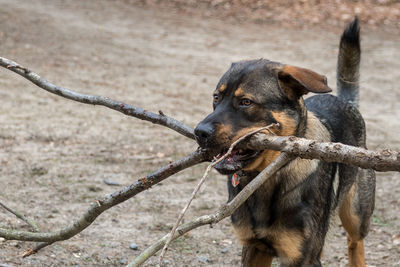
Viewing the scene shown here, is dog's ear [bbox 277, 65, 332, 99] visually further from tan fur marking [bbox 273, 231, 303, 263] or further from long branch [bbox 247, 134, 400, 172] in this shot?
tan fur marking [bbox 273, 231, 303, 263]

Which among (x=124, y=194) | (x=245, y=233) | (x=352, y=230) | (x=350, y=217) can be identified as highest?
(x=124, y=194)

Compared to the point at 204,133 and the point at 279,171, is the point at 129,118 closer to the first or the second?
the point at 279,171

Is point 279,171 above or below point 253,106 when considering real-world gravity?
below

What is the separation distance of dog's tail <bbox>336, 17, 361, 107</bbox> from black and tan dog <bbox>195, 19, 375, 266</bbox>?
1.43 metres

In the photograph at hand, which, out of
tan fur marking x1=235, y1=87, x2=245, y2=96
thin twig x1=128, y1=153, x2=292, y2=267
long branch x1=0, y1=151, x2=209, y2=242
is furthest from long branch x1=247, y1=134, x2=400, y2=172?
tan fur marking x1=235, y1=87, x2=245, y2=96

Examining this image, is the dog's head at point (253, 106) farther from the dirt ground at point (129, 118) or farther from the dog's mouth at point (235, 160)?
the dirt ground at point (129, 118)

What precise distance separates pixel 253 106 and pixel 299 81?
36cm

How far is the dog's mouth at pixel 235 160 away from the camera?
12.7 ft

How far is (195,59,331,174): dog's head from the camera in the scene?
3869mm

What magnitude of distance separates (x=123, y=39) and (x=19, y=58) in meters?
3.50

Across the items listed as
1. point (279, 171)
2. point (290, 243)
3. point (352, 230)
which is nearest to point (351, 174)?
point (352, 230)

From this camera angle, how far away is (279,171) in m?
4.46

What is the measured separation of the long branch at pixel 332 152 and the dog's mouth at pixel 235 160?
8.7 inches

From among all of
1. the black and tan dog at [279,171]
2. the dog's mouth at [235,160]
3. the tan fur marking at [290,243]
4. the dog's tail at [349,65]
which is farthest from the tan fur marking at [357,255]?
the dog's mouth at [235,160]
